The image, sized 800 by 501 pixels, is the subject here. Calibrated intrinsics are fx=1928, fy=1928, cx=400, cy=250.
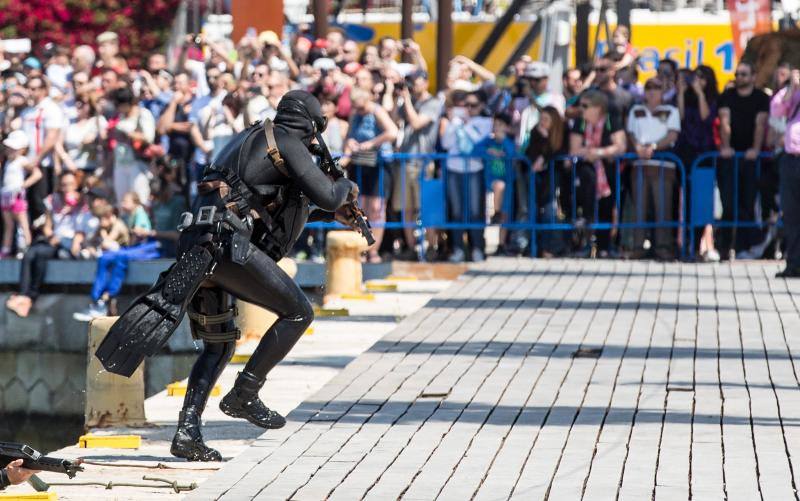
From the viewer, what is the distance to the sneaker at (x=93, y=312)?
17.9m

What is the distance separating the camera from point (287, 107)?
343 inches

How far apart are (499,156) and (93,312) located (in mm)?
4078

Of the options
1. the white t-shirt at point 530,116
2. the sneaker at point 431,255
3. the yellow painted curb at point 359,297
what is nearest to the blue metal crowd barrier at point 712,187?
the white t-shirt at point 530,116

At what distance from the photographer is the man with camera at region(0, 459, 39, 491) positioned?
6355 mm

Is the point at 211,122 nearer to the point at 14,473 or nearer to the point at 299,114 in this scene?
the point at 299,114

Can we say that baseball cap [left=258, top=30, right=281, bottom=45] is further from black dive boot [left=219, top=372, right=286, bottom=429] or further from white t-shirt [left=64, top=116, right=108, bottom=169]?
black dive boot [left=219, top=372, right=286, bottom=429]

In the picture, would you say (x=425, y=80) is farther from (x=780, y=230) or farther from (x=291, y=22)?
(x=291, y=22)

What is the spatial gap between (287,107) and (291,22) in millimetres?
23314

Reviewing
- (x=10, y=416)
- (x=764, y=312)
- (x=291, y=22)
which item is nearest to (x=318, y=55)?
(x=10, y=416)

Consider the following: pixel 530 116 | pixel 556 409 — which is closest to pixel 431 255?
pixel 530 116

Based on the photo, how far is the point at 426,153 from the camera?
723 inches

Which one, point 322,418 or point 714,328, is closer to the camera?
point 322,418

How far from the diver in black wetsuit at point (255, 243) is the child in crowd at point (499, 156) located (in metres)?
9.34

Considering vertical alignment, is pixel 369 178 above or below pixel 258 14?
below
